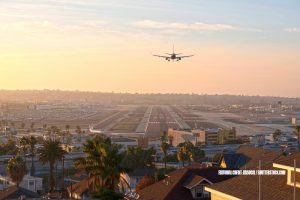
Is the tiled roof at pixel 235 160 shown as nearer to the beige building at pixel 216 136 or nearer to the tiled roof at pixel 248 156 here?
the tiled roof at pixel 248 156

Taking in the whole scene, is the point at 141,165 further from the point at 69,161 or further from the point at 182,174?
the point at 182,174

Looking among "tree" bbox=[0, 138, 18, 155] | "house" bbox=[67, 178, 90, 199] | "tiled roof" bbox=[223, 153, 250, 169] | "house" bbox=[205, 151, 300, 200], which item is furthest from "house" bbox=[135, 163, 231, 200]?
"tree" bbox=[0, 138, 18, 155]

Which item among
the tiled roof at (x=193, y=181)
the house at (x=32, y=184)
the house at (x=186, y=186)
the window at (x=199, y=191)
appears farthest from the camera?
the house at (x=32, y=184)

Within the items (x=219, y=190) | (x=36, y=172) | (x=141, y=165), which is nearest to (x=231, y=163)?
(x=219, y=190)

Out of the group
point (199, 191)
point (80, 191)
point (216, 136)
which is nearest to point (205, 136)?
point (216, 136)

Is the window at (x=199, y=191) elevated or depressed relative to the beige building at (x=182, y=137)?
elevated

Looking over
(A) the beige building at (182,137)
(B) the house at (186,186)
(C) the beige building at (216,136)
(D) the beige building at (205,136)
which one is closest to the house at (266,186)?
(B) the house at (186,186)
